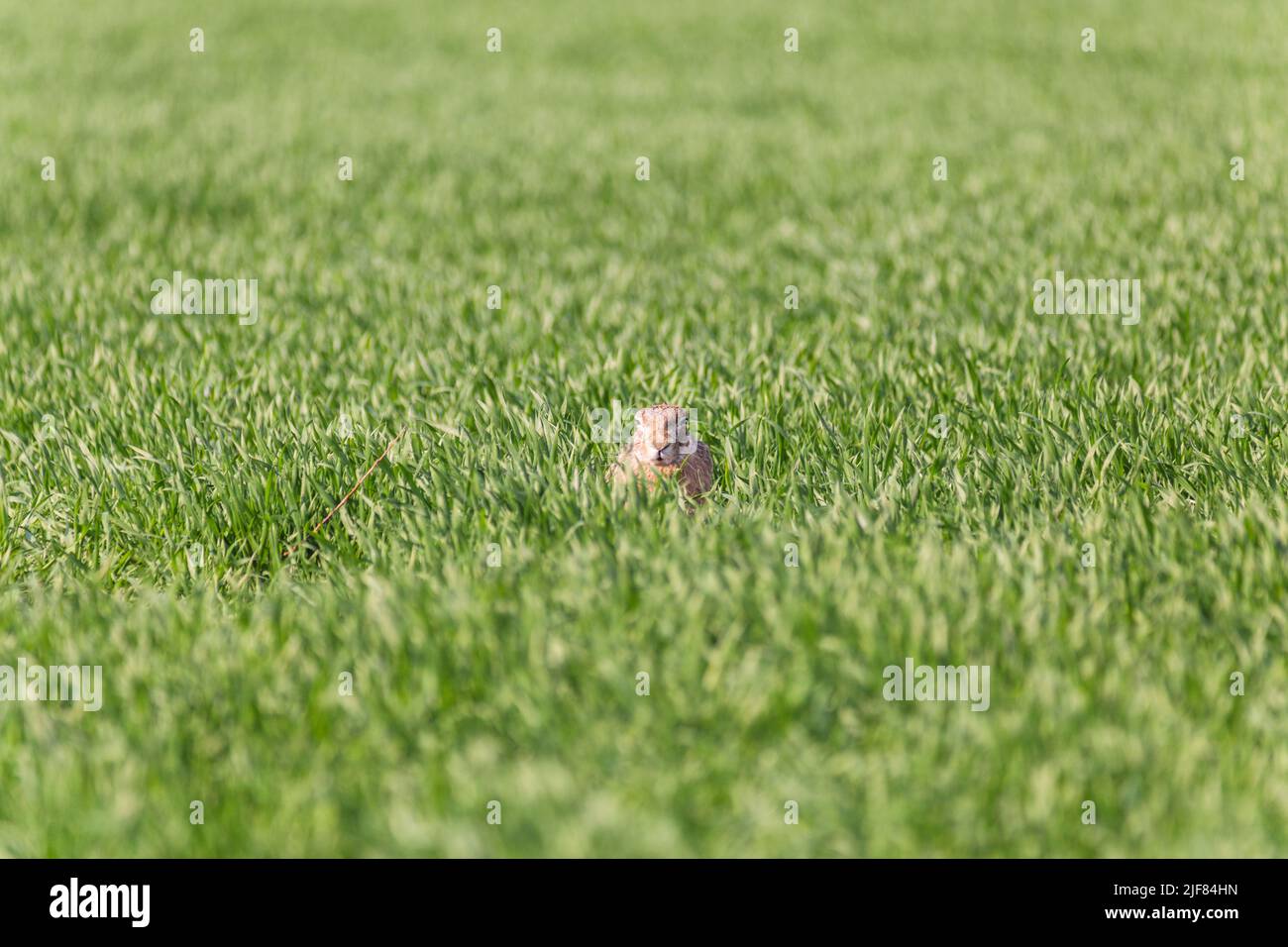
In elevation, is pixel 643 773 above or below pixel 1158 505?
below

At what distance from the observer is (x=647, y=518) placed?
3184 mm

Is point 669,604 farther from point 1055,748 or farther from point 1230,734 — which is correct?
point 1230,734

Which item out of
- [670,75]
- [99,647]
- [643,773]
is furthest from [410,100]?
[643,773]

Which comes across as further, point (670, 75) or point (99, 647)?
point (670, 75)

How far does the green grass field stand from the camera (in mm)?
2322

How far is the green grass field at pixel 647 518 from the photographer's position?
2.32 metres

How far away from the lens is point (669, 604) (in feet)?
9.14

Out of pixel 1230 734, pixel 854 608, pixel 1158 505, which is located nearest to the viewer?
pixel 1230 734

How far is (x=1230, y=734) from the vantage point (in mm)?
2451

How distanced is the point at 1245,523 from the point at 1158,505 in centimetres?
35
